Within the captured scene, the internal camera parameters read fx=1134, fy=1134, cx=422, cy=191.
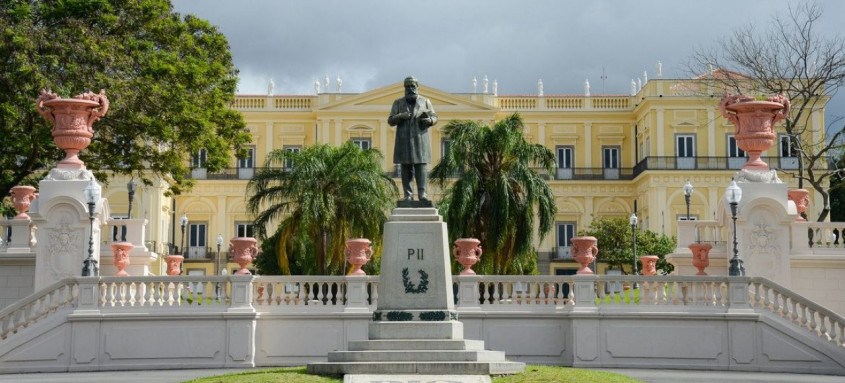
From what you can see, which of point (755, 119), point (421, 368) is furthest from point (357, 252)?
point (755, 119)

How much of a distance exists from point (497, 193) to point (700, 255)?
30.8 feet

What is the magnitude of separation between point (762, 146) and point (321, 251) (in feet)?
55.9

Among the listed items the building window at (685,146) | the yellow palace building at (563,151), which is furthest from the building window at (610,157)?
the building window at (685,146)

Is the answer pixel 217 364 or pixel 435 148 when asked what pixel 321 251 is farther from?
pixel 435 148

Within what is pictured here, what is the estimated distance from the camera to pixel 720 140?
63.7m

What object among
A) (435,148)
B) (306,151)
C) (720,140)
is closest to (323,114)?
(435,148)

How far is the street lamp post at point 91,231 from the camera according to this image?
71.6 feet

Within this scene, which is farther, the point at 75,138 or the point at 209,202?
the point at 209,202

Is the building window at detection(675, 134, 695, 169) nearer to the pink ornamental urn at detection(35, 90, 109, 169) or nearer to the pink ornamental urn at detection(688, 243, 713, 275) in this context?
the pink ornamental urn at detection(688, 243, 713, 275)

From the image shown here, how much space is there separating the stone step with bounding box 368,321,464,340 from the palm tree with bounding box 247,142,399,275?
1966 cm

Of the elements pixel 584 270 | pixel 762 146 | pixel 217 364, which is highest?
pixel 762 146

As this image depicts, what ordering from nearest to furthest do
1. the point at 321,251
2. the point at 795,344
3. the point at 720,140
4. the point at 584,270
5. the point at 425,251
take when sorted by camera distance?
the point at 425,251, the point at 795,344, the point at 584,270, the point at 321,251, the point at 720,140

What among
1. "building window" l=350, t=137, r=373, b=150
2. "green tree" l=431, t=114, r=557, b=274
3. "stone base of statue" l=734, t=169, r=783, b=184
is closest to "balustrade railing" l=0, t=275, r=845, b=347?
"stone base of statue" l=734, t=169, r=783, b=184

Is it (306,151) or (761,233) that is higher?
(306,151)
